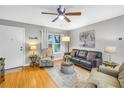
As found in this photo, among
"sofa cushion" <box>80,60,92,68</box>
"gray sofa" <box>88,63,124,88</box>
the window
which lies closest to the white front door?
the window

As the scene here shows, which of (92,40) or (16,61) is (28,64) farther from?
(92,40)

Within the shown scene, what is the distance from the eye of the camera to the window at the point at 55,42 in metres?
6.50

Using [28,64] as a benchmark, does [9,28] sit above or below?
above

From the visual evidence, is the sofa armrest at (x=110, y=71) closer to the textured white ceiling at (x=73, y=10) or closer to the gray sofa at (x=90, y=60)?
the gray sofa at (x=90, y=60)

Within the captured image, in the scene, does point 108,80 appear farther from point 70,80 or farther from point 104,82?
point 70,80

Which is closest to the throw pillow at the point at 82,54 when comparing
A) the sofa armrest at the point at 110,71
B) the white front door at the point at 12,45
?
the sofa armrest at the point at 110,71

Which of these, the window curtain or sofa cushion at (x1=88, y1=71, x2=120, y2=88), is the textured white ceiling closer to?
the window curtain

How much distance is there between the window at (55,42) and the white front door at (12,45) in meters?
1.94

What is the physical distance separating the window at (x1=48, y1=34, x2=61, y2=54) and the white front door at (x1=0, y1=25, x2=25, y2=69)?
194 centimetres

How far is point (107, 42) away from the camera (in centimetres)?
423

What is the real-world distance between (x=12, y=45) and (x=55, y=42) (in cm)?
293

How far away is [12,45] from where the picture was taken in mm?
4520
